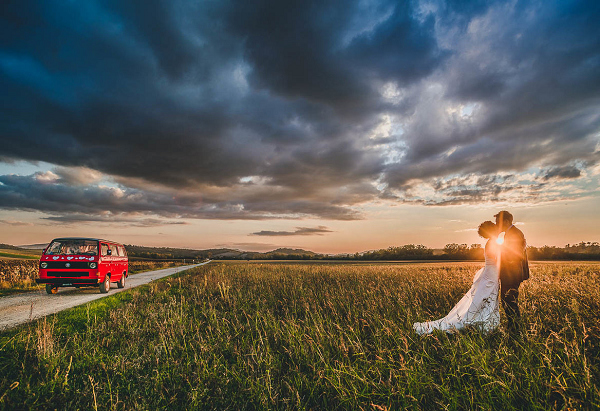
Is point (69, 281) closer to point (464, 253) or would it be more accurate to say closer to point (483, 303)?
point (483, 303)

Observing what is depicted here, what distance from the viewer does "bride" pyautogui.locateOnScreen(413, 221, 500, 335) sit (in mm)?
5689

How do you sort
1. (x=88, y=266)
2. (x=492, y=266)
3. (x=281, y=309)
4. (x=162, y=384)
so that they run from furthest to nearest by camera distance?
(x=88, y=266)
(x=281, y=309)
(x=492, y=266)
(x=162, y=384)

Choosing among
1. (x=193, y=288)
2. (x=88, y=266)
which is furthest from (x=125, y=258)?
(x=193, y=288)

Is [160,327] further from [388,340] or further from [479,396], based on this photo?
[479,396]

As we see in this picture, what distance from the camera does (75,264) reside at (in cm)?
1286

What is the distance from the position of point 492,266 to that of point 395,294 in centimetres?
335

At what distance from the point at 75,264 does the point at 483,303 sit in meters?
15.5

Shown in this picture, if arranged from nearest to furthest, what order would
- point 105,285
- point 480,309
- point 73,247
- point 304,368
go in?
point 304,368, point 480,309, point 73,247, point 105,285

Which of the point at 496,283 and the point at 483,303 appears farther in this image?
the point at 496,283

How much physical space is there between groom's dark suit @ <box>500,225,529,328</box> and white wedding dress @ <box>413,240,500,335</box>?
0.16 meters

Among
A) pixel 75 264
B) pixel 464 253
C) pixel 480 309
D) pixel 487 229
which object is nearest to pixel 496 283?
pixel 480 309

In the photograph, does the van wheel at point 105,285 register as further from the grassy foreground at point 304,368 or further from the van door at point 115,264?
the grassy foreground at point 304,368


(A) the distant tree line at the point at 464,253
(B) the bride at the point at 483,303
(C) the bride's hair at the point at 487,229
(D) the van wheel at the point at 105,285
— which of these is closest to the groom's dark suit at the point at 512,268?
(B) the bride at the point at 483,303

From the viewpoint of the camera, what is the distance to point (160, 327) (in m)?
6.48
